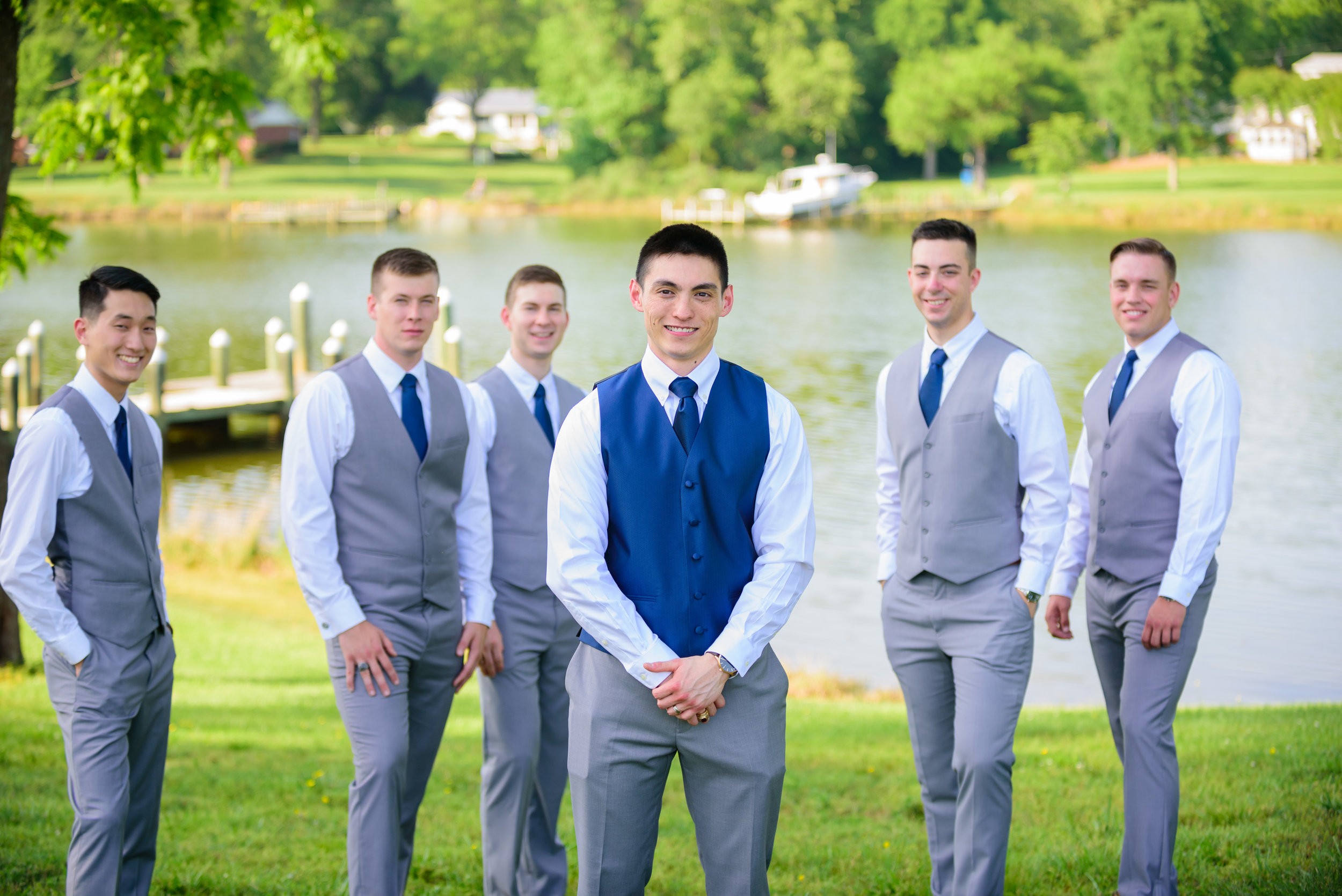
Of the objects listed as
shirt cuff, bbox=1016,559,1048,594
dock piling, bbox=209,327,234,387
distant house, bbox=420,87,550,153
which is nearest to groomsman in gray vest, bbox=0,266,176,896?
shirt cuff, bbox=1016,559,1048,594

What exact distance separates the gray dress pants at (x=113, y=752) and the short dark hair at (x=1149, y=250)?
3926 mm

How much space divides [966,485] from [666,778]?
1.84 meters

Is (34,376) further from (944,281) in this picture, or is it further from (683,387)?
(683,387)

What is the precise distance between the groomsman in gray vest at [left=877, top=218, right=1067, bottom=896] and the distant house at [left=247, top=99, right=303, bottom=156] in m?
78.8

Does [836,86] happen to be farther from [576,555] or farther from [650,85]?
[576,555]

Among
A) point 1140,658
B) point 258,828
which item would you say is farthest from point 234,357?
point 1140,658

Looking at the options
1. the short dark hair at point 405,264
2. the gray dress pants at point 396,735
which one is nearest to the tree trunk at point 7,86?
the short dark hair at point 405,264

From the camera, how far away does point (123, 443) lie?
4.17 m

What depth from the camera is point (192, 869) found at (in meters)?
4.73

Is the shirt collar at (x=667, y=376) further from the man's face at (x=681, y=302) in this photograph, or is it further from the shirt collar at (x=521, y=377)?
the shirt collar at (x=521, y=377)

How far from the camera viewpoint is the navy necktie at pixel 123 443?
13.6 ft

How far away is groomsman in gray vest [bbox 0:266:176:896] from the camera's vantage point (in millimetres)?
3871

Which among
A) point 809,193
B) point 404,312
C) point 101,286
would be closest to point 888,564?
point 404,312

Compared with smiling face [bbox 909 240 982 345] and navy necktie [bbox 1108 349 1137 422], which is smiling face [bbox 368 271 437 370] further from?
navy necktie [bbox 1108 349 1137 422]
